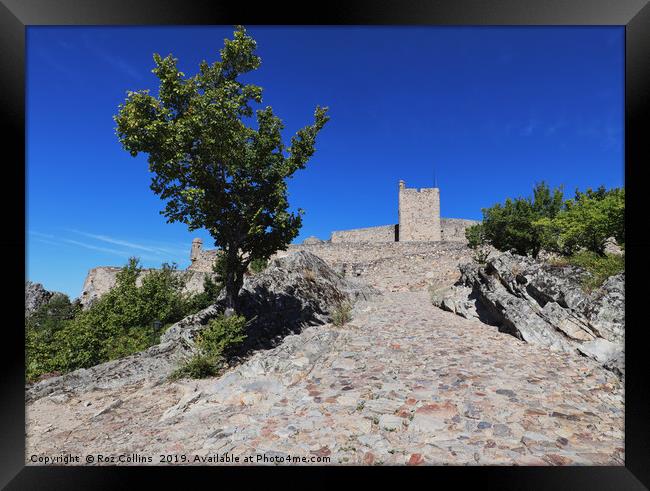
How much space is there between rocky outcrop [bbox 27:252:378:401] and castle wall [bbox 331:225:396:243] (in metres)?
24.6

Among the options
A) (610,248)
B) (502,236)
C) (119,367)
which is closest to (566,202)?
(610,248)

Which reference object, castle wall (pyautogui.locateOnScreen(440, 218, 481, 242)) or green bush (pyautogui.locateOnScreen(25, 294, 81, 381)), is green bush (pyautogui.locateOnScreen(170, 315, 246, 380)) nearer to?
green bush (pyautogui.locateOnScreen(25, 294, 81, 381))

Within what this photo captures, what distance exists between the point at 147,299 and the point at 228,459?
12.3 meters

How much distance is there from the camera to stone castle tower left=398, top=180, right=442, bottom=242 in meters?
35.1

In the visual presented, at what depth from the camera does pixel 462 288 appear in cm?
1276

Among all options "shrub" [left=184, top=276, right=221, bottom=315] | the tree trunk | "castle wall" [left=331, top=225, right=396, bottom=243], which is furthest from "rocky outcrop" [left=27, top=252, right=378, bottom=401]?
"castle wall" [left=331, top=225, right=396, bottom=243]

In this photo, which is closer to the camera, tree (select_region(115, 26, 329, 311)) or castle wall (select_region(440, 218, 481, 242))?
tree (select_region(115, 26, 329, 311))

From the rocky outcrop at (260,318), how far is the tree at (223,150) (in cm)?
159

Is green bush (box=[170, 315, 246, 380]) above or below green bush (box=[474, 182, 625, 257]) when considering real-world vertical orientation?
below

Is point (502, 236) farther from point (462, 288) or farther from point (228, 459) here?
point (228, 459)

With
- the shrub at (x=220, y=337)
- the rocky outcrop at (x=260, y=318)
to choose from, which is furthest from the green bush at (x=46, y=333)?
the shrub at (x=220, y=337)

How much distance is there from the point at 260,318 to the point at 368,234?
3136cm
